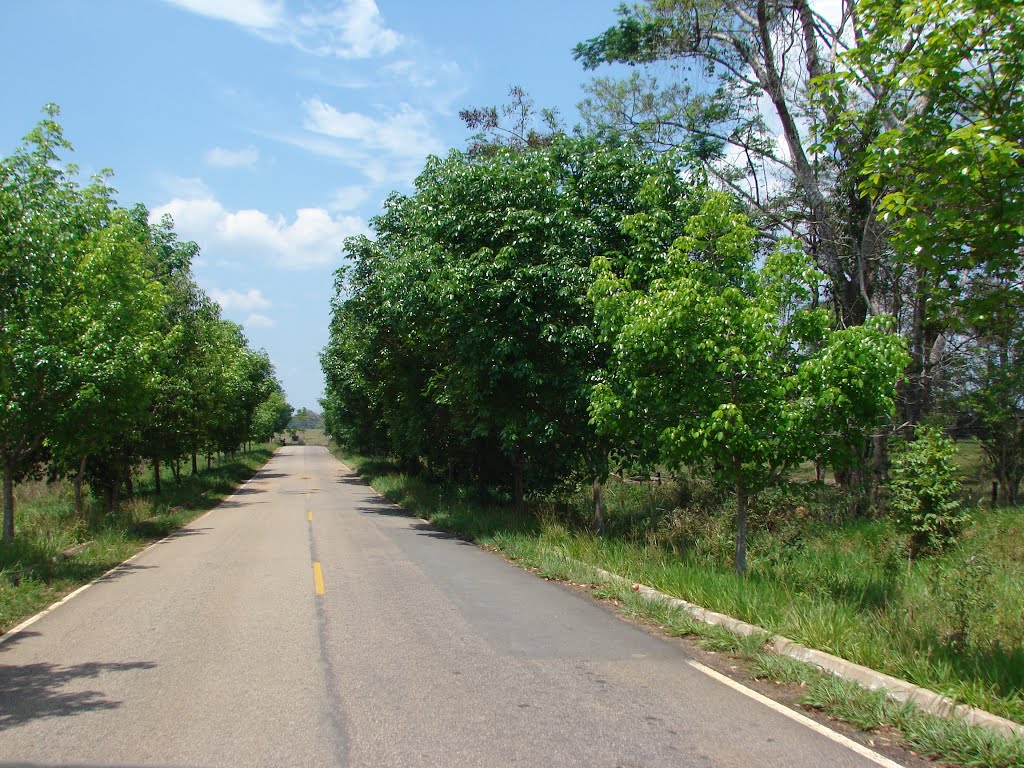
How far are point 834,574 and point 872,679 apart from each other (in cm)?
485

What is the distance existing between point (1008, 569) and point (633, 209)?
8.82m

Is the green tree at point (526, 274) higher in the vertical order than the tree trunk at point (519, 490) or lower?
higher

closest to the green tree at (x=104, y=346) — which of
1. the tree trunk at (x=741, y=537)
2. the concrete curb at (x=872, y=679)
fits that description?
the tree trunk at (x=741, y=537)

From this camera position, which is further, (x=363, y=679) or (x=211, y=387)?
(x=211, y=387)

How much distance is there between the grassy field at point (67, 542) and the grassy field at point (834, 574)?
271 inches

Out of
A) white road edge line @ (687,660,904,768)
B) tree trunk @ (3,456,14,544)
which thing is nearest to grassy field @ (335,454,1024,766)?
white road edge line @ (687,660,904,768)

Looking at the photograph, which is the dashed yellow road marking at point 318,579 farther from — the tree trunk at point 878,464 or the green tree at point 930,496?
the tree trunk at point 878,464

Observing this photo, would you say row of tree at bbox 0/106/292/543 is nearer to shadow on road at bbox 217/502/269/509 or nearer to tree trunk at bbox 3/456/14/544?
tree trunk at bbox 3/456/14/544

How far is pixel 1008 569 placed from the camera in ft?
38.9

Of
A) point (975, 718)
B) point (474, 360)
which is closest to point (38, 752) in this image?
point (975, 718)

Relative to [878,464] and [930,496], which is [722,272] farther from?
[878,464]

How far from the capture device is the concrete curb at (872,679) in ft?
16.6

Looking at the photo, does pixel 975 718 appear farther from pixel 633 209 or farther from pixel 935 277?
pixel 633 209

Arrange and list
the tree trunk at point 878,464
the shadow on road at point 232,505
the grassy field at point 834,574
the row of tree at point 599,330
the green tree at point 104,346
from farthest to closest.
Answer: the shadow on road at point 232,505
the tree trunk at point 878,464
the green tree at point 104,346
the row of tree at point 599,330
the grassy field at point 834,574
